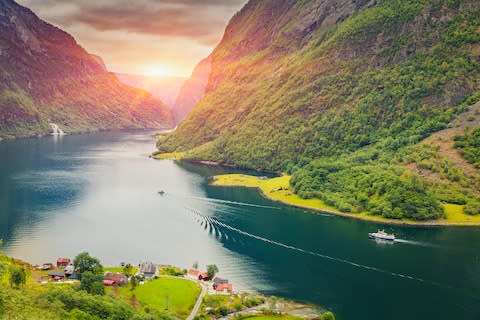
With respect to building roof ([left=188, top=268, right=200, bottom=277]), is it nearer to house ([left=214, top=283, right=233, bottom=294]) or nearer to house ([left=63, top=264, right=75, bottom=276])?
house ([left=214, top=283, right=233, bottom=294])

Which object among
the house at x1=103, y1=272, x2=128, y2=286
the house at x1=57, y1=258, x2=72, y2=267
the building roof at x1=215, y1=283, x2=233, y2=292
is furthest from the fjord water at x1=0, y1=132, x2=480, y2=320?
the house at x1=103, y1=272, x2=128, y2=286

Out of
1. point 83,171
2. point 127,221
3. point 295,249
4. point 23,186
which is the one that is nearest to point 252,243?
point 295,249

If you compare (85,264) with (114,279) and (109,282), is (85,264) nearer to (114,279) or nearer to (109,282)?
(109,282)

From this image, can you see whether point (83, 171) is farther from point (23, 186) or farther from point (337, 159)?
point (337, 159)

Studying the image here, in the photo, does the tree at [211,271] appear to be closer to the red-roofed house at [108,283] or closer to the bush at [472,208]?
the red-roofed house at [108,283]

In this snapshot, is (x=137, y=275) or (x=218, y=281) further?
(x=137, y=275)

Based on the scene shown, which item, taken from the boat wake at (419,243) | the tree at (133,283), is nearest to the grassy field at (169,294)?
the tree at (133,283)

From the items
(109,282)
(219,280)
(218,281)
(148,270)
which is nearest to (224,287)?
(218,281)
